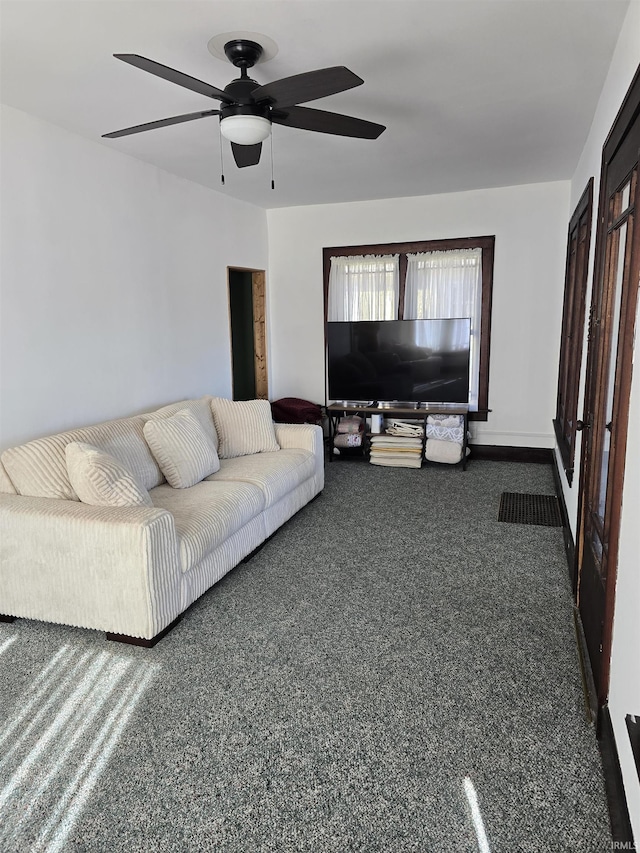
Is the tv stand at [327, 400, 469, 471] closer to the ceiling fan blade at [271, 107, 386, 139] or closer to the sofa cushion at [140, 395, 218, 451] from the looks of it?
the sofa cushion at [140, 395, 218, 451]

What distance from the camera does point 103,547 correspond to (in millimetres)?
2613

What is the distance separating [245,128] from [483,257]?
383 cm

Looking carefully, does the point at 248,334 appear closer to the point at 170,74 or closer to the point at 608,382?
the point at 170,74

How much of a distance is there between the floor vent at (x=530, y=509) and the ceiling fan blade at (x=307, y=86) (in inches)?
122

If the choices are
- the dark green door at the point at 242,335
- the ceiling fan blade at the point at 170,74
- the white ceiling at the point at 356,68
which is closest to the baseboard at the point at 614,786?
the white ceiling at the point at 356,68

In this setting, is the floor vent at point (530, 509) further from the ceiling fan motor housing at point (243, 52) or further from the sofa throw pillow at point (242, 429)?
the ceiling fan motor housing at point (243, 52)

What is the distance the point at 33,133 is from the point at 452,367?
13.2ft

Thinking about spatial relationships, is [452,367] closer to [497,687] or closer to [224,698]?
[497,687]

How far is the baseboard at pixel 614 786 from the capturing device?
155 cm

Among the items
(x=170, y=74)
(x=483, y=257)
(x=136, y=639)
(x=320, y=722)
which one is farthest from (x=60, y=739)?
(x=483, y=257)

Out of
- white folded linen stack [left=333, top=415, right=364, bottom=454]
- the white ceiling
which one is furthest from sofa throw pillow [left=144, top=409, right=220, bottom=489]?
white folded linen stack [left=333, top=415, right=364, bottom=454]

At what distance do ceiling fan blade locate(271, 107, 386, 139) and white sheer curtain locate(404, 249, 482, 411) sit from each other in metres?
3.23

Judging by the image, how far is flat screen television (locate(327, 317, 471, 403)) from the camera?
5777 mm

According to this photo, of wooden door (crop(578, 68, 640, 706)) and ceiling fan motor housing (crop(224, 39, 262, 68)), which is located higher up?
ceiling fan motor housing (crop(224, 39, 262, 68))
